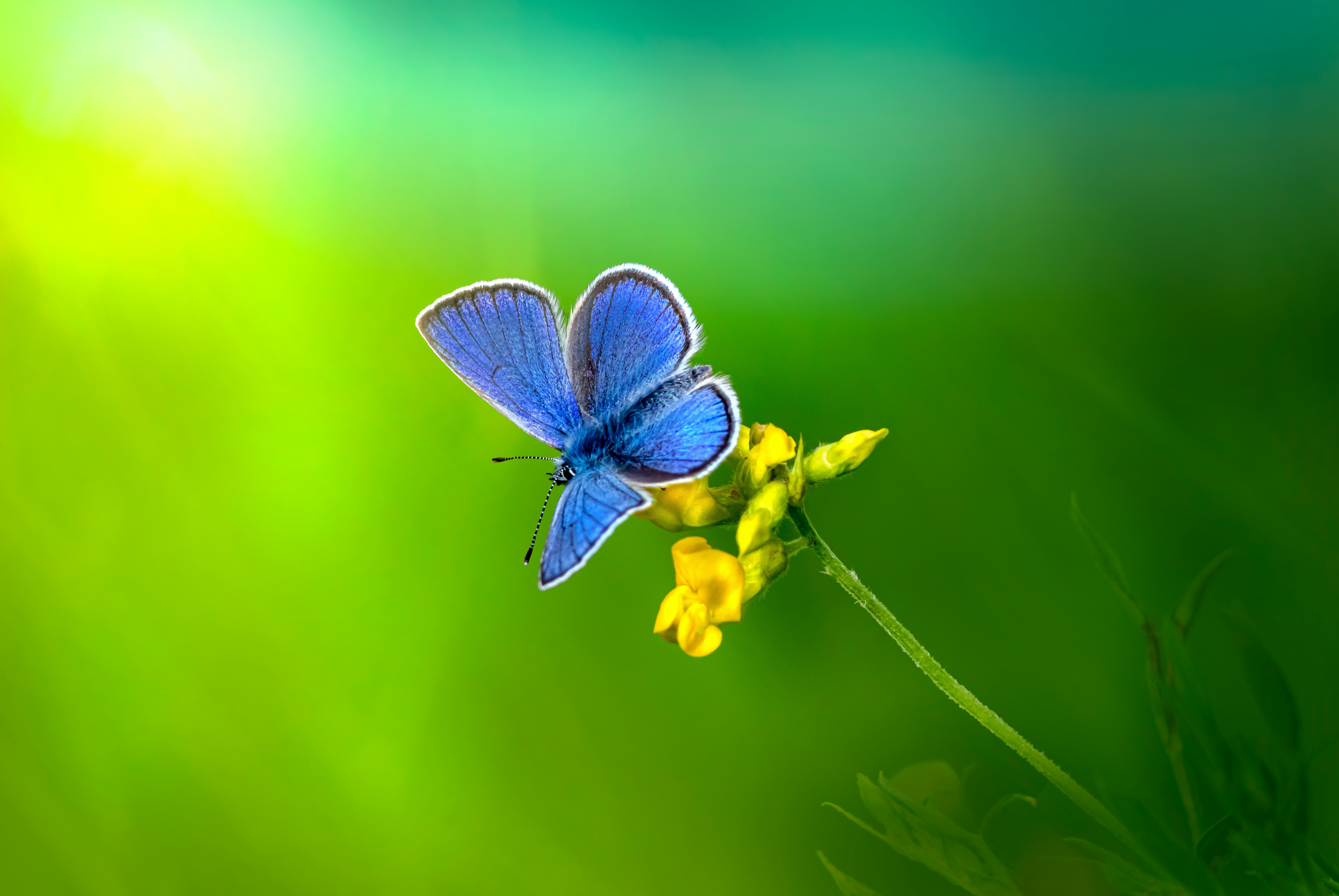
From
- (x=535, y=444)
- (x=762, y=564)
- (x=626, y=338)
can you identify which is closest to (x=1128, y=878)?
(x=762, y=564)

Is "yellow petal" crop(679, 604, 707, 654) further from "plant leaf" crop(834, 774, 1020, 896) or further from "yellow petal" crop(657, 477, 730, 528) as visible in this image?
"plant leaf" crop(834, 774, 1020, 896)

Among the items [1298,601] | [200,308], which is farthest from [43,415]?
[1298,601]

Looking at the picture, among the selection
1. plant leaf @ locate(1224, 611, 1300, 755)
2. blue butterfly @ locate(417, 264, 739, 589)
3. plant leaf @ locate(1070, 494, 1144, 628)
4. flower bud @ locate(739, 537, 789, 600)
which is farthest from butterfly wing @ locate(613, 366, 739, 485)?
plant leaf @ locate(1224, 611, 1300, 755)

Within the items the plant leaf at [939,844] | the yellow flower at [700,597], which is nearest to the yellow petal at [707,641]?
the yellow flower at [700,597]

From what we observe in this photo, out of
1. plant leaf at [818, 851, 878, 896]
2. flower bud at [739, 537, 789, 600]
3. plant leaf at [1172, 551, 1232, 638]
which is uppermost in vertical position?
flower bud at [739, 537, 789, 600]

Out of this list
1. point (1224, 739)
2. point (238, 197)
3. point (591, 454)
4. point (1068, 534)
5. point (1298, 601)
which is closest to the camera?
point (1224, 739)

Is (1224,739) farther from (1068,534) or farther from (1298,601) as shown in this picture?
(1068,534)
